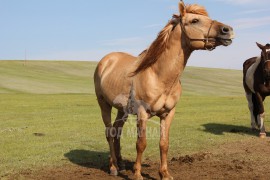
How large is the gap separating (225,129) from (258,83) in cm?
245

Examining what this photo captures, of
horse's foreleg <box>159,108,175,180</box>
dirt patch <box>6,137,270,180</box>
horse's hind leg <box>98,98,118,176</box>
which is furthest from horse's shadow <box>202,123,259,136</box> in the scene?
horse's foreleg <box>159,108,175,180</box>

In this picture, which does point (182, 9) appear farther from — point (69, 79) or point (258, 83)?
point (69, 79)

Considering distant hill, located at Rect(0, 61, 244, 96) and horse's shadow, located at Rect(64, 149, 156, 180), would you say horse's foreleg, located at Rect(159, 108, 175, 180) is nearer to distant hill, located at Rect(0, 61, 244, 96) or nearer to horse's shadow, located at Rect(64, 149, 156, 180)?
horse's shadow, located at Rect(64, 149, 156, 180)

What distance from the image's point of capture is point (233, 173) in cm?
780

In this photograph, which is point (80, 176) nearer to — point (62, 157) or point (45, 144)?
point (62, 157)

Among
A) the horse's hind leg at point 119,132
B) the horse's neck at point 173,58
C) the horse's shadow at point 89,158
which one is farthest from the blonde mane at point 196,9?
the horse's shadow at point 89,158

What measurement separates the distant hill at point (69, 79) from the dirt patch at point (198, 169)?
33.5 meters

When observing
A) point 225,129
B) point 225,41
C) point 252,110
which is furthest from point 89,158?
point 252,110

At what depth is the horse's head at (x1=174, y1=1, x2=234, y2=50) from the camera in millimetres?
6145

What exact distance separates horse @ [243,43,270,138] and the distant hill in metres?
29.9

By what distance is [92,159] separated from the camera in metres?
9.51

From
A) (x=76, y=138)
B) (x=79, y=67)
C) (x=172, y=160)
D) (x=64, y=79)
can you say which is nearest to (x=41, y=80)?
(x=64, y=79)

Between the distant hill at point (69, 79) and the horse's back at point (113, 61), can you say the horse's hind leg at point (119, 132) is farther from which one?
the distant hill at point (69, 79)

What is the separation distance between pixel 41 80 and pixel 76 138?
3992cm
